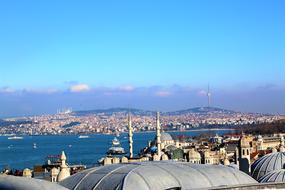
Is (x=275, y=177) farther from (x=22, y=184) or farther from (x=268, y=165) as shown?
(x=22, y=184)

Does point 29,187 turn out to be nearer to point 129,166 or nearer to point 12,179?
point 12,179

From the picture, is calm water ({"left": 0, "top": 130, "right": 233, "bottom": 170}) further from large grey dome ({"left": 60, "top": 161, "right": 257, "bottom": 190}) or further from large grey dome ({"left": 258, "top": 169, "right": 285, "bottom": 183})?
large grey dome ({"left": 60, "top": 161, "right": 257, "bottom": 190})

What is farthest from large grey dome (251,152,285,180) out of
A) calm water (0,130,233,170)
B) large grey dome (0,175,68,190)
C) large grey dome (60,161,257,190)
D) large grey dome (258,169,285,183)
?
calm water (0,130,233,170)

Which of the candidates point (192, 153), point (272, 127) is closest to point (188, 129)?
point (272, 127)

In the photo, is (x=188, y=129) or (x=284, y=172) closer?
(x=284, y=172)

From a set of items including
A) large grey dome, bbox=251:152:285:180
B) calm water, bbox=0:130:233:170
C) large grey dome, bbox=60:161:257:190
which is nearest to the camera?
large grey dome, bbox=60:161:257:190

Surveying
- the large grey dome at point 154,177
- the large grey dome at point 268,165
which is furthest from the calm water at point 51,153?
the large grey dome at point 154,177
